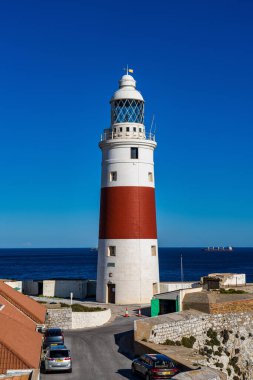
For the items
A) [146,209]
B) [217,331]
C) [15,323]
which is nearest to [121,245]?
[146,209]

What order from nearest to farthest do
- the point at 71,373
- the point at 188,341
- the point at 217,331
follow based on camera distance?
the point at 71,373, the point at 188,341, the point at 217,331

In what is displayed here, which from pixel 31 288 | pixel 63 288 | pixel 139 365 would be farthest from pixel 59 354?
pixel 31 288

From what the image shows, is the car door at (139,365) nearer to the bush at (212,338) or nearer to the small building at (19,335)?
the small building at (19,335)

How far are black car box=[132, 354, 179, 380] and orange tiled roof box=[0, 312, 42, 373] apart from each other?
16.0 feet

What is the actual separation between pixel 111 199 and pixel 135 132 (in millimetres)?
6467

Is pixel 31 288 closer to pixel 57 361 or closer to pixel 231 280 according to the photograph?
pixel 231 280

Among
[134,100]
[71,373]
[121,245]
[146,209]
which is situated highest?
[134,100]

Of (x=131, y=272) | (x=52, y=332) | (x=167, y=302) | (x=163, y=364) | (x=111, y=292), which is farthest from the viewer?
(x=111, y=292)

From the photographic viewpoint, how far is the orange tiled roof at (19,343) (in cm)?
1914

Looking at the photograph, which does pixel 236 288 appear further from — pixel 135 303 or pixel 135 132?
pixel 135 132

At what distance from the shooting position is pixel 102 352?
93.5 ft

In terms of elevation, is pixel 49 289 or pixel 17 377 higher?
pixel 49 289

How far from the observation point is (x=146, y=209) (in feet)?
146

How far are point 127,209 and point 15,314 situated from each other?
706 inches
